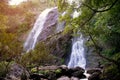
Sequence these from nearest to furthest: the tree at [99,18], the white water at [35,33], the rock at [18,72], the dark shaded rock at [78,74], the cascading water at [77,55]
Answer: the tree at [99,18] < the rock at [18,72] < the dark shaded rock at [78,74] < the cascading water at [77,55] < the white water at [35,33]

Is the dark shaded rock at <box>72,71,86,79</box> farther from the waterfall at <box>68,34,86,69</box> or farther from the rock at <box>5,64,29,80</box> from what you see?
the rock at <box>5,64,29,80</box>

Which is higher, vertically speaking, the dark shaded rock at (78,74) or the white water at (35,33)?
the white water at (35,33)

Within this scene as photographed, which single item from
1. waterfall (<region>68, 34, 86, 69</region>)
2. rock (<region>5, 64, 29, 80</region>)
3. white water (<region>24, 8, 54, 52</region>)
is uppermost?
white water (<region>24, 8, 54, 52</region>)

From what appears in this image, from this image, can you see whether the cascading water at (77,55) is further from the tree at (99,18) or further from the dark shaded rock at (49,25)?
the tree at (99,18)

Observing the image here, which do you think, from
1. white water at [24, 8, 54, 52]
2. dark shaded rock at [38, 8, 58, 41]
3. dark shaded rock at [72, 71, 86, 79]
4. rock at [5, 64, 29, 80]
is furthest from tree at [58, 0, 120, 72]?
white water at [24, 8, 54, 52]

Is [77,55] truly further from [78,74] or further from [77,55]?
[78,74]

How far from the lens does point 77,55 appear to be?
23.0 meters

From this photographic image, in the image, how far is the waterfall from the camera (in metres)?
22.6

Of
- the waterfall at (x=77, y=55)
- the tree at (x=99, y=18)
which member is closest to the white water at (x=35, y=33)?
the waterfall at (x=77, y=55)

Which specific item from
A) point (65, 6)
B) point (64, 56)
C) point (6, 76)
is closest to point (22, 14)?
point (64, 56)

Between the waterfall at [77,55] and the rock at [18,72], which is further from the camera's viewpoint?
the waterfall at [77,55]

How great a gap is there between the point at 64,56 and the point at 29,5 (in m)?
21.1

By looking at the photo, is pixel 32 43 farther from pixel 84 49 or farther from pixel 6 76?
pixel 6 76

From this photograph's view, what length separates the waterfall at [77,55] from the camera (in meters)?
22.6
